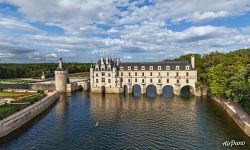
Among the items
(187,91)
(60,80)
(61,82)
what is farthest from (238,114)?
(60,80)

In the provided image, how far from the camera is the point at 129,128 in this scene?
5109cm

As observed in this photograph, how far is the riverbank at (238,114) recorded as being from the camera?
48.2 m

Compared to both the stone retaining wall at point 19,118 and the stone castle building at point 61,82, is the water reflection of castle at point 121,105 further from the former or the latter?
the stone castle building at point 61,82

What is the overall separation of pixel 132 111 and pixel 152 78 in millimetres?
29538

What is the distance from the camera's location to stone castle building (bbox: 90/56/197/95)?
9175cm

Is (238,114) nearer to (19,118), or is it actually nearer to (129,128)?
(129,128)

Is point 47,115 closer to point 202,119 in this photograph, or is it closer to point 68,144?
point 68,144

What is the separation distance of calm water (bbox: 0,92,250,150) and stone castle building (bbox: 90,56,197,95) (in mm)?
16640

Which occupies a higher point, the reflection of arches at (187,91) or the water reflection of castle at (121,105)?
the reflection of arches at (187,91)

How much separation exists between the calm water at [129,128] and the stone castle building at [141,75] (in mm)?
16640

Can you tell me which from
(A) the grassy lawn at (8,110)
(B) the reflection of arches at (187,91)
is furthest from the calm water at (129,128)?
(B) the reflection of arches at (187,91)

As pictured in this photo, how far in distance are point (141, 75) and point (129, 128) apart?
150 ft

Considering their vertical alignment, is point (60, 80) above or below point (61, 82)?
above

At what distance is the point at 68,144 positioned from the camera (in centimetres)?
4291
